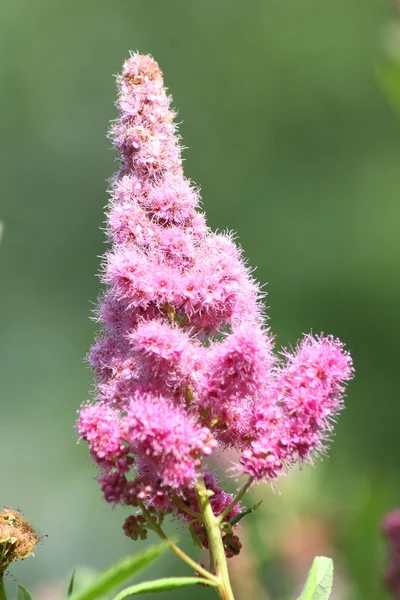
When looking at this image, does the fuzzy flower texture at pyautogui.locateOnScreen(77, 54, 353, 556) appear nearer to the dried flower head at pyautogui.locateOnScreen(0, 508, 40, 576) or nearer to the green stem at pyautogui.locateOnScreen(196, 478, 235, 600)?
the green stem at pyautogui.locateOnScreen(196, 478, 235, 600)

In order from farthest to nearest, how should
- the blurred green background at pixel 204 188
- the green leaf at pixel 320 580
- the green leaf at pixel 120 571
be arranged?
1. the blurred green background at pixel 204 188
2. the green leaf at pixel 320 580
3. the green leaf at pixel 120 571

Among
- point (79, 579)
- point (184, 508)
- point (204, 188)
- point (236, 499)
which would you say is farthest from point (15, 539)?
point (204, 188)

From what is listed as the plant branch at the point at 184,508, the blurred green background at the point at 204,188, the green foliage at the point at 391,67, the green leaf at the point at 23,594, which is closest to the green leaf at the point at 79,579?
the green leaf at the point at 23,594

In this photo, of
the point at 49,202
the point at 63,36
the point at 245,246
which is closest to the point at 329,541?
the point at 245,246

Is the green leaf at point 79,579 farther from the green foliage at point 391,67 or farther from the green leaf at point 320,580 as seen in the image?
the green foliage at point 391,67

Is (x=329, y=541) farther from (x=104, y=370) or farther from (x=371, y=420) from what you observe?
(x=371, y=420)
